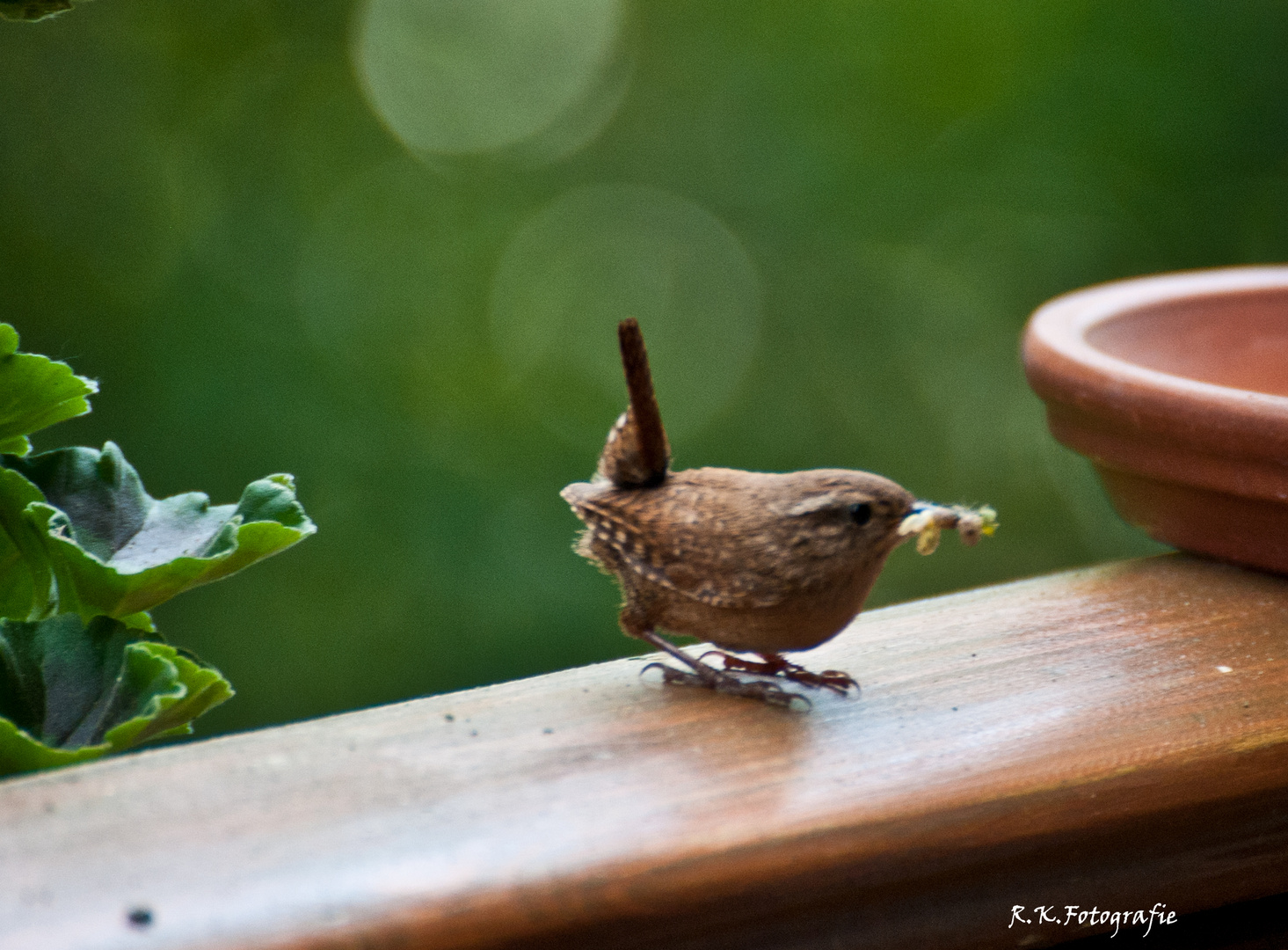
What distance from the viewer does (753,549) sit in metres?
0.86

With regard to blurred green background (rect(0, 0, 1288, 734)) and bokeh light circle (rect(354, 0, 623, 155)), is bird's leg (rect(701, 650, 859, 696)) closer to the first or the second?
blurred green background (rect(0, 0, 1288, 734))

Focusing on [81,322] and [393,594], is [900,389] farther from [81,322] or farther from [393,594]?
[81,322]

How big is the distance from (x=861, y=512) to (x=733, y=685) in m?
0.16

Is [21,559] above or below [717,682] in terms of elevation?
above

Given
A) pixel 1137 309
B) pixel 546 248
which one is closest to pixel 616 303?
pixel 546 248

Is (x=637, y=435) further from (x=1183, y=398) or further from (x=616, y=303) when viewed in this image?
(x=616, y=303)

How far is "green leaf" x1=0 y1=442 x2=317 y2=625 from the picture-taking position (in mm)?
774

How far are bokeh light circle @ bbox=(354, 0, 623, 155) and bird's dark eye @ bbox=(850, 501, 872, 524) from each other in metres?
1.49

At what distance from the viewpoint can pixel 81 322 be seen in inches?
76.7

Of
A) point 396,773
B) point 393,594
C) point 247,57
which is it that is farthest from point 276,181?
point 396,773

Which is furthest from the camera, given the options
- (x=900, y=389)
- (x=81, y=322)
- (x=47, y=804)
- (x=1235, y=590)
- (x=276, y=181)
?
Answer: (x=900, y=389)

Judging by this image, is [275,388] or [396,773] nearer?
[396,773]

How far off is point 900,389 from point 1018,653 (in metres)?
1.58

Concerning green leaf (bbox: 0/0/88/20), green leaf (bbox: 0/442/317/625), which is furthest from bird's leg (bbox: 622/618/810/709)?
green leaf (bbox: 0/0/88/20)
